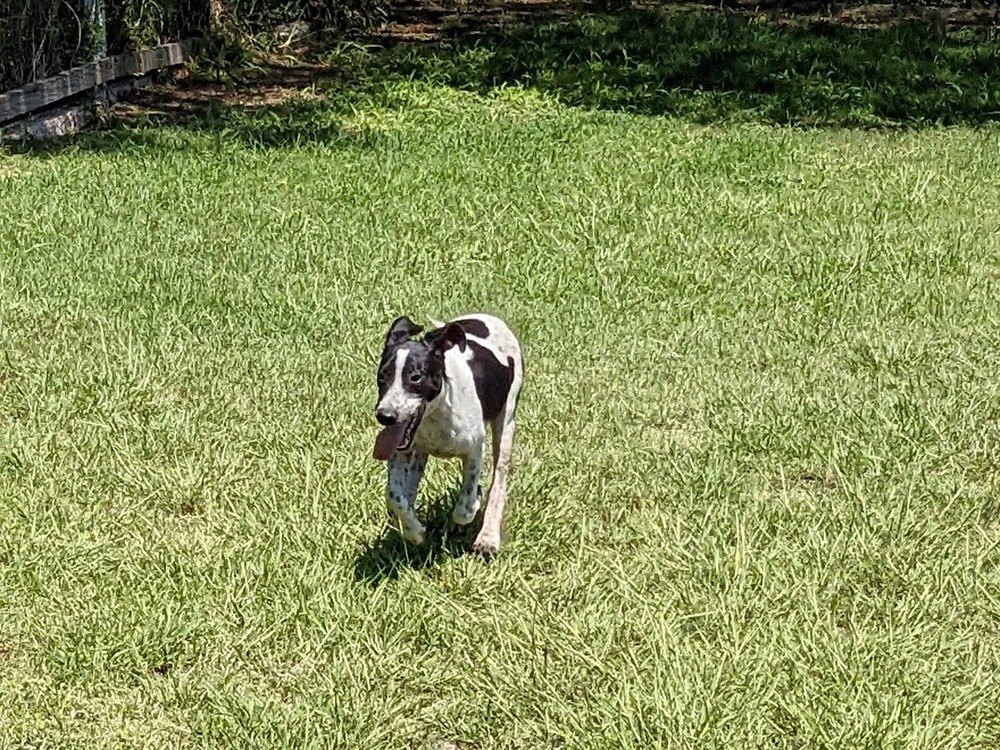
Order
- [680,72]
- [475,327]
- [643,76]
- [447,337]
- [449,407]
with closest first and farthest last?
1. [447,337]
2. [449,407]
3. [475,327]
4. [643,76]
5. [680,72]

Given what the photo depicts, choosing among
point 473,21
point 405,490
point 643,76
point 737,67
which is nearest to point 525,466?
point 405,490

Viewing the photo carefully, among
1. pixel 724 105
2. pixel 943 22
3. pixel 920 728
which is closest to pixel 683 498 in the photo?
pixel 920 728

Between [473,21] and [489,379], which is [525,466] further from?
A: [473,21]

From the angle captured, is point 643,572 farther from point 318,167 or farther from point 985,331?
point 318,167

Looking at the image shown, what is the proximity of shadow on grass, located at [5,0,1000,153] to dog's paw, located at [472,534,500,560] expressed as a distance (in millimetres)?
8273

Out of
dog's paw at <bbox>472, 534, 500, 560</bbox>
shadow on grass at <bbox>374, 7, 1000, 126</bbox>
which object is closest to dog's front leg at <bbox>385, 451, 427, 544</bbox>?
dog's paw at <bbox>472, 534, 500, 560</bbox>

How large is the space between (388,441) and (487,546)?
772 mm

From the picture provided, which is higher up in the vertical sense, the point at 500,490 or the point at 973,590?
the point at 500,490

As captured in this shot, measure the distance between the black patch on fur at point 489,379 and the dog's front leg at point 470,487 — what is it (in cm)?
17

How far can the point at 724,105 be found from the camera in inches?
588

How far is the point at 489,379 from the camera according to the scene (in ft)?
16.8

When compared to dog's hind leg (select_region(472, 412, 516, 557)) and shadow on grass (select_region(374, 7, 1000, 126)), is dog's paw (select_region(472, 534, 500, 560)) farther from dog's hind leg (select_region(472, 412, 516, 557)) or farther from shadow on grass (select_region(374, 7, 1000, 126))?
shadow on grass (select_region(374, 7, 1000, 126))

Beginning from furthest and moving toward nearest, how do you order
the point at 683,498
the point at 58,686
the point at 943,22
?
the point at 943,22 → the point at 683,498 → the point at 58,686

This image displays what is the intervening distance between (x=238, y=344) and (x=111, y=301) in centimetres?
115
